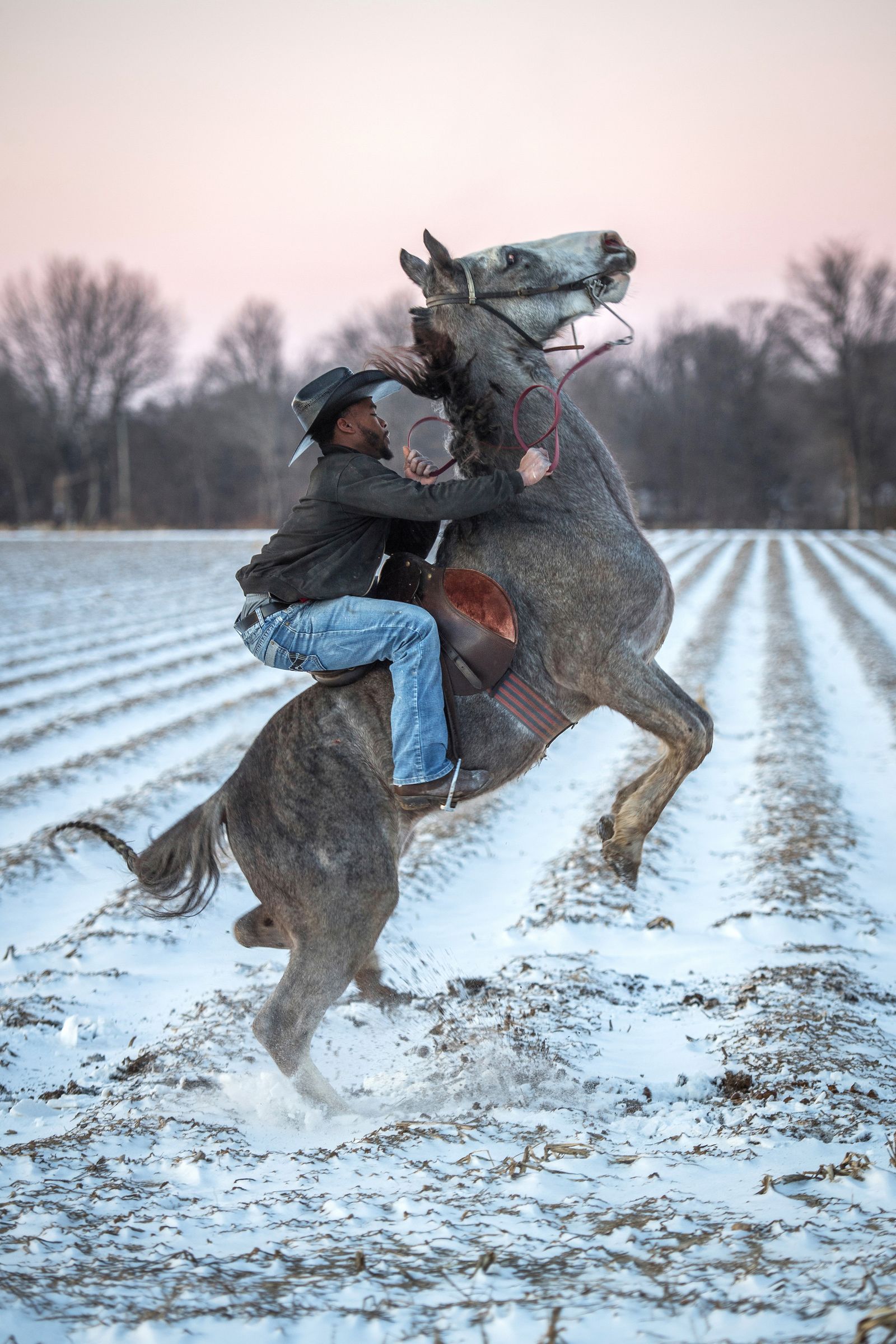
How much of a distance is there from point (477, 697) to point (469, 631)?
287 mm

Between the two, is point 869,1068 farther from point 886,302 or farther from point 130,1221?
point 886,302

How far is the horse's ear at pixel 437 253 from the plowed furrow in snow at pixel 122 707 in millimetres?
7224

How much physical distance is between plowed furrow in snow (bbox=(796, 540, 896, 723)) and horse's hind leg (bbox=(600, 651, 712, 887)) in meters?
7.24

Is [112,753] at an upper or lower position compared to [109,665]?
lower

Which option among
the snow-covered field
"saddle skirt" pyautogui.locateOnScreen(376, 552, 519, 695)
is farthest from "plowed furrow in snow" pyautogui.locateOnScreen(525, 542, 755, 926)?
"saddle skirt" pyautogui.locateOnScreen(376, 552, 519, 695)

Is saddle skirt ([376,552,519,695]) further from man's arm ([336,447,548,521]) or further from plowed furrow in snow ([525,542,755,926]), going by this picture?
plowed furrow in snow ([525,542,755,926])

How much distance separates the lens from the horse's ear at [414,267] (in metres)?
4.36

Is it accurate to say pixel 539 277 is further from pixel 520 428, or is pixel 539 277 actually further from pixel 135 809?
pixel 135 809

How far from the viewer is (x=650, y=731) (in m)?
4.26


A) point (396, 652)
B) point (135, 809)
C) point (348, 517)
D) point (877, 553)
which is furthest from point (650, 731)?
point (877, 553)

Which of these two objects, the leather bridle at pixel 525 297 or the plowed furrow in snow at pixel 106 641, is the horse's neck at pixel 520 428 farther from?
the plowed furrow in snow at pixel 106 641

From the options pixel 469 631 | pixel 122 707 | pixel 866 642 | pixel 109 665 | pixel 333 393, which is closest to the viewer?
pixel 333 393

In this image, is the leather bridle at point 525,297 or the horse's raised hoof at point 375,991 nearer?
the leather bridle at point 525,297

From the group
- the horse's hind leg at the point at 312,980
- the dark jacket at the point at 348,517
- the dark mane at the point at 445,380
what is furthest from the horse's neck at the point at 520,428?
the horse's hind leg at the point at 312,980
